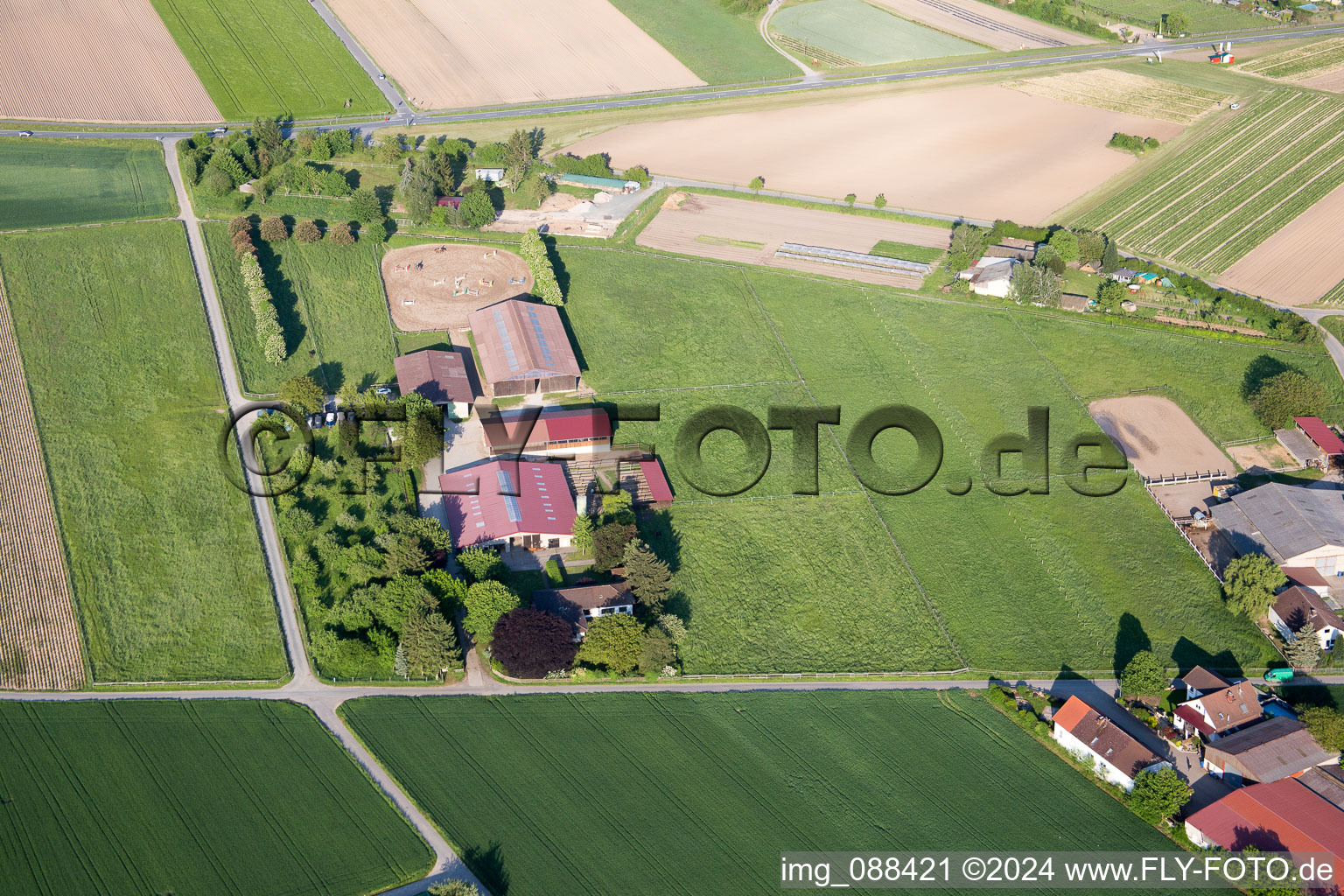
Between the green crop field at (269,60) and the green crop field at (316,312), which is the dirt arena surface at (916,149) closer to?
the green crop field at (269,60)

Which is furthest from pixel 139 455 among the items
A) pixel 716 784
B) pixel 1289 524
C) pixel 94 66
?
pixel 1289 524

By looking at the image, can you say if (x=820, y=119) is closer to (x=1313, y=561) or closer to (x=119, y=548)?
(x=1313, y=561)

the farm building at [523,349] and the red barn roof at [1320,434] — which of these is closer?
the red barn roof at [1320,434]

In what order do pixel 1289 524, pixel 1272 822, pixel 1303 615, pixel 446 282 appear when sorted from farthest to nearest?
pixel 446 282 → pixel 1289 524 → pixel 1303 615 → pixel 1272 822

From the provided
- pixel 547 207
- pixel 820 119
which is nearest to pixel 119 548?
pixel 547 207

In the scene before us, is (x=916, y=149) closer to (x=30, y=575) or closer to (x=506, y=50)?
(x=506, y=50)

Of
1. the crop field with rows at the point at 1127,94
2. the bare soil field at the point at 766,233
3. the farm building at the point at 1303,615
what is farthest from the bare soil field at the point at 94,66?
the farm building at the point at 1303,615
